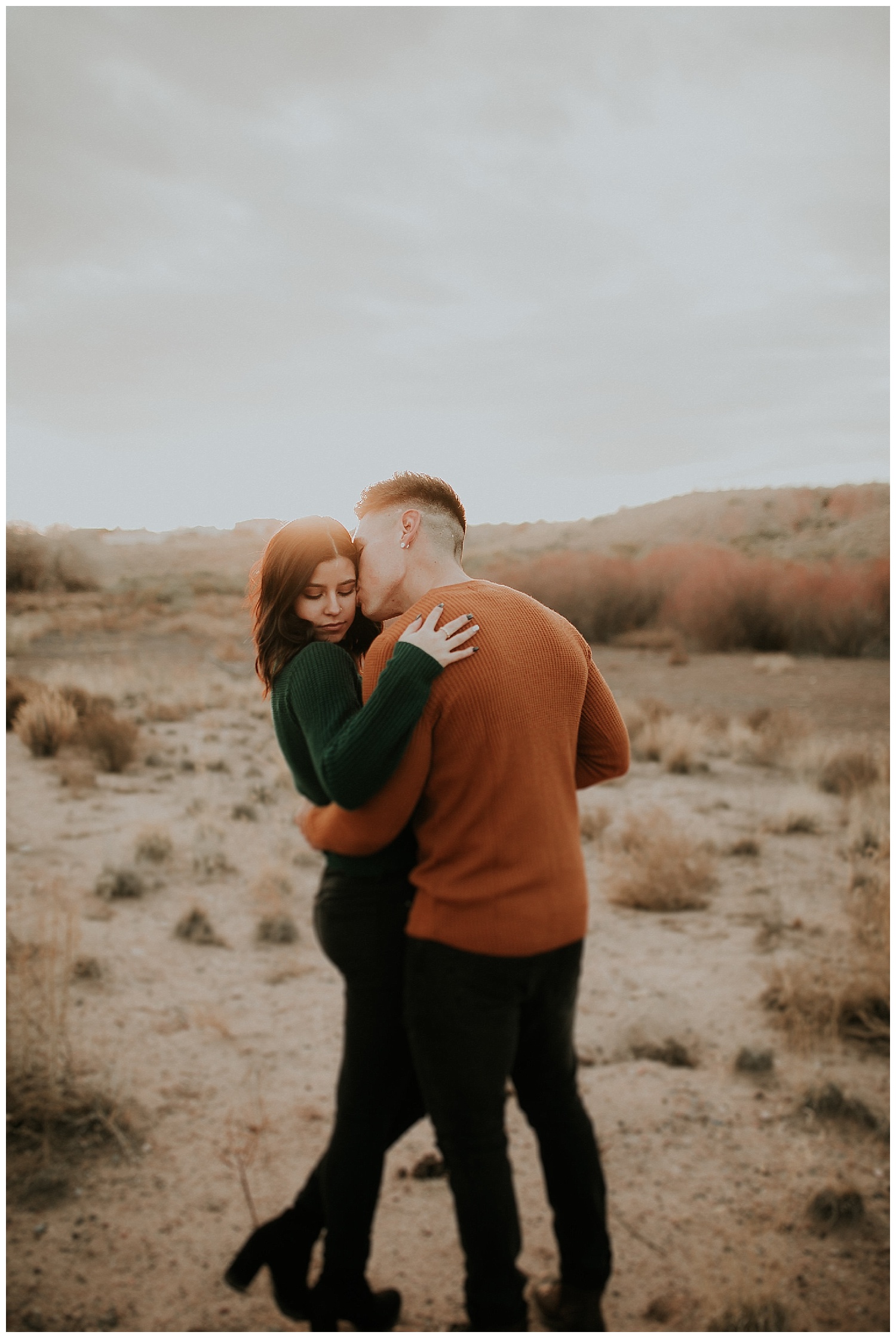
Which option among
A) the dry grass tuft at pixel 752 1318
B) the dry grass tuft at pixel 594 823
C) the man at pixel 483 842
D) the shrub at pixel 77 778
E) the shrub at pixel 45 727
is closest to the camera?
the man at pixel 483 842

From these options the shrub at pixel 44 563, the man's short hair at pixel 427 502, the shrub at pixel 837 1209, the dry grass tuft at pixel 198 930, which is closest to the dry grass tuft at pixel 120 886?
the dry grass tuft at pixel 198 930

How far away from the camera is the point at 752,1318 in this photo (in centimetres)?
266

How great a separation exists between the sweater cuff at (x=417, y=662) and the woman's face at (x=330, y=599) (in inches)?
12.7

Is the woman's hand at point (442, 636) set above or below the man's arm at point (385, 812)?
above

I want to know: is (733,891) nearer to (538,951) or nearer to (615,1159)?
(615,1159)

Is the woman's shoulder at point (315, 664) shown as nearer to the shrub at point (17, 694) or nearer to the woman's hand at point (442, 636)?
the woman's hand at point (442, 636)

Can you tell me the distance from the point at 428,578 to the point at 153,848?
573 cm

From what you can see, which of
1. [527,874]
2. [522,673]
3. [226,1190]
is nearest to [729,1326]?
[226,1190]

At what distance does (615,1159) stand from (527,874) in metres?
2.58

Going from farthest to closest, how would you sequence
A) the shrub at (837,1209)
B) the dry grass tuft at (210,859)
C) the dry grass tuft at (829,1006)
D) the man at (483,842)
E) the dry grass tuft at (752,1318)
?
1. the dry grass tuft at (210,859)
2. the dry grass tuft at (829,1006)
3. the shrub at (837,1209)
4. the dry grass tuft at (752,1318)
5. the man at (483,842)

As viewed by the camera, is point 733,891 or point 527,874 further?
point 733,891

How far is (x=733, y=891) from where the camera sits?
20.7 ft

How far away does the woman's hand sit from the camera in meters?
1.53

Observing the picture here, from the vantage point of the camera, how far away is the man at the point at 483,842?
1.60 metres
